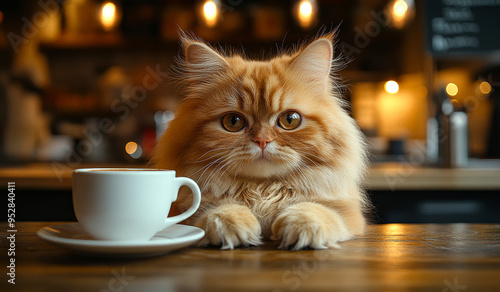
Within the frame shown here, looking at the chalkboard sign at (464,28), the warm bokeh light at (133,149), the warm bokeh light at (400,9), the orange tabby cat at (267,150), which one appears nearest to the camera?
the orange tabby cat at (267,150)

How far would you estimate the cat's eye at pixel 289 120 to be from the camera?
3.15 ft

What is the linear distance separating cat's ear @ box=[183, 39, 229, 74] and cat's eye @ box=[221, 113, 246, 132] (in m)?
0.14

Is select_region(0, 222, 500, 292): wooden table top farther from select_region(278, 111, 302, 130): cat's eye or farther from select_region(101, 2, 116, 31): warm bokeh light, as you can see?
select_region(101, 2, 116, 31): warm bokeh light

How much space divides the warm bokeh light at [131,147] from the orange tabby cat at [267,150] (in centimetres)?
279

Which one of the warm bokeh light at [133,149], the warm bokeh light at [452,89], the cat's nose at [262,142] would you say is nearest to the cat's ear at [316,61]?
the cat's nose at [262,142]

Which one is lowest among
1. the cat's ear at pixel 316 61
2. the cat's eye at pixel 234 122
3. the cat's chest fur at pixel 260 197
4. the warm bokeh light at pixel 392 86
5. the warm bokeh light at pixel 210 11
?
the cat's chest fur at pixel 260 197

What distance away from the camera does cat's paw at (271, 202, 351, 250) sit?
794 millimetres

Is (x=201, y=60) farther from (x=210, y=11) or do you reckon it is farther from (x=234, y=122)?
(x=210, y=11)

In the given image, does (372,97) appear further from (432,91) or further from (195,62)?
(195,62)

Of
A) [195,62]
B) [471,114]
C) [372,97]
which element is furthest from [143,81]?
[195,62]

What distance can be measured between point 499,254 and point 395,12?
2813mm

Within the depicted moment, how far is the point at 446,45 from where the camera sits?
297 centimetres

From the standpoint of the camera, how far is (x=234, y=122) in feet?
3.14

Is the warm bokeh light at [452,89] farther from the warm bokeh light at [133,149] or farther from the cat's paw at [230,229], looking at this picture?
the cat's paw at [230,229]
